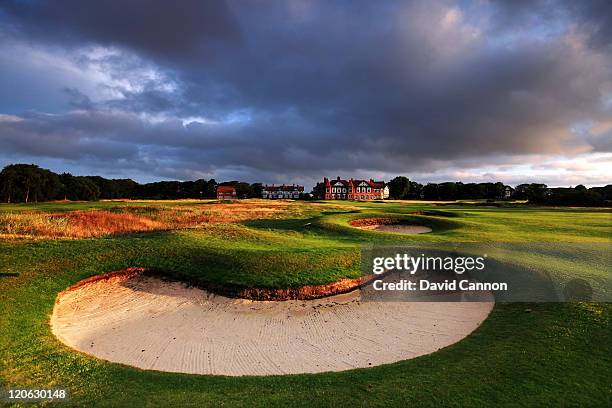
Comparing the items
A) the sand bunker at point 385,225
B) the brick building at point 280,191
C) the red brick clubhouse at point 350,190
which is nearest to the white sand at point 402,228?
the sand bunker at point 385,225

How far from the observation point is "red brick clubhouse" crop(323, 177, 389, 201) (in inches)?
5600

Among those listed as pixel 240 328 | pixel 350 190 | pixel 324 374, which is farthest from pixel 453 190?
pixel 324 374

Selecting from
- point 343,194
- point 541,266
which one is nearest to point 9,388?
point 541,266

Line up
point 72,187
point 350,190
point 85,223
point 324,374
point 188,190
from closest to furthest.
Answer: point 324,374
point 85,223
point 72,187
point 350,190
point 188,190

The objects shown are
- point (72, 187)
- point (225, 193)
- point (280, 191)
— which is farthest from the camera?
point (280, 191)

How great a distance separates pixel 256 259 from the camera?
16.3 meters

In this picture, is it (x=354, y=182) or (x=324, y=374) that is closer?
(x=324, y=374)

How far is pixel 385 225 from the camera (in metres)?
35.8

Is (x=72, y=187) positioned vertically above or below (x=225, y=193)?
above

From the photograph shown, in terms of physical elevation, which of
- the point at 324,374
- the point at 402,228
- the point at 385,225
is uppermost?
the point at 385,225

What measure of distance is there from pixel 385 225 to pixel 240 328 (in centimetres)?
2631

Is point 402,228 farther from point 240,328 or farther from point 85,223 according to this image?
point 85,223

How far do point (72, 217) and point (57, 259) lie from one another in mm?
14853

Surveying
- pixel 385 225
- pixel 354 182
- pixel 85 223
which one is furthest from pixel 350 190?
pixel 85 223
